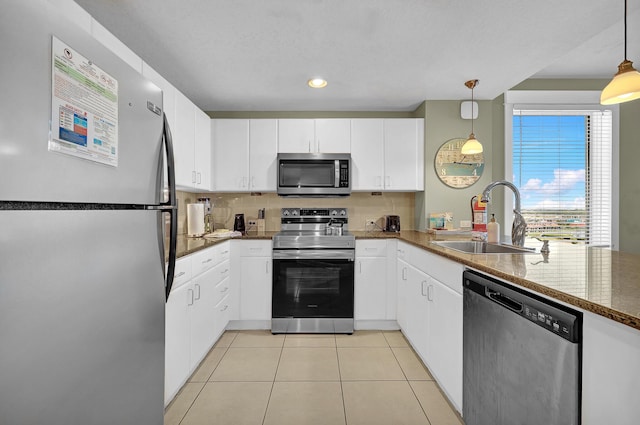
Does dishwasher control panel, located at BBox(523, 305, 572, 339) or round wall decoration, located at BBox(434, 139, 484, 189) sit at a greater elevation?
round wall decoration, located at BBox(434, 139, 484, 189)

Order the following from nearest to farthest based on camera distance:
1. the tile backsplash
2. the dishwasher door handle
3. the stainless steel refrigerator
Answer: the stainless steel refrigerator
the dishwasher door handle
the tile backsplash

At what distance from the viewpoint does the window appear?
3410 mm

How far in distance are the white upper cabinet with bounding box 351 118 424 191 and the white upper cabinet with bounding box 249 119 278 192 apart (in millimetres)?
839

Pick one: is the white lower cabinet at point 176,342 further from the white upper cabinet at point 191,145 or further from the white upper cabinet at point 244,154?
the white upper cabinet at point 244,154

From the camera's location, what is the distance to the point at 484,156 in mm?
3348

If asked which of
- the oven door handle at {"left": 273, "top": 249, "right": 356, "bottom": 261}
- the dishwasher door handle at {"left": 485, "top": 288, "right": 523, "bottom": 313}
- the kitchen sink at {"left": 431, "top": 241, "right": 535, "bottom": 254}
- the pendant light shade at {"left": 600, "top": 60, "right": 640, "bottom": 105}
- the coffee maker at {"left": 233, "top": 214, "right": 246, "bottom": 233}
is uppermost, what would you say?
the pendant light shade at {"left": 600, "top": 60, "right": 640, "bottom": 105}

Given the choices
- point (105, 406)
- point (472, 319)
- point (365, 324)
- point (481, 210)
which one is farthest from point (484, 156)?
point (105, 406)

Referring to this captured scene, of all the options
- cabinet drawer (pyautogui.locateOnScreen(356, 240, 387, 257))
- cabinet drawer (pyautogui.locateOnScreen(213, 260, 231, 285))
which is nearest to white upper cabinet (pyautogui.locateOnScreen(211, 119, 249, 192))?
cabinet drawer (pyautogui.locateOnScreen(213, 260, 231, 285))

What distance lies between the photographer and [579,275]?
1191 mm

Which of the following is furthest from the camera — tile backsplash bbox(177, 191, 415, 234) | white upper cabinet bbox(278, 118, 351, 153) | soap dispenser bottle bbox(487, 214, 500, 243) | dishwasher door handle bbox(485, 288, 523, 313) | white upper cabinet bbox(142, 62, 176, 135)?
tile backsplash bbox(177, 191, 415, 234)

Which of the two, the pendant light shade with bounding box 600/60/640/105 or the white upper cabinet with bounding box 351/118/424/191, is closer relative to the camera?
the pendant light shade with bounding box 600/60/640/105

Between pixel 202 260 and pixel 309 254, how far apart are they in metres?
1.03

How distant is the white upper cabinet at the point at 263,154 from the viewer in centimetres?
339

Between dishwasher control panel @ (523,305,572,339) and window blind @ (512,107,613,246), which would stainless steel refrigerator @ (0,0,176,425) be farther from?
window blind @ (512,107,613,246)
